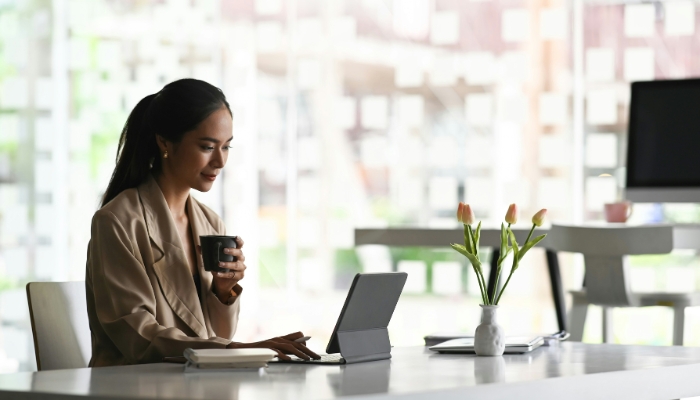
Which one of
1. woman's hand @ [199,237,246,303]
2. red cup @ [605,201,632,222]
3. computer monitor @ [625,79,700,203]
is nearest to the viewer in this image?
woman's hand @ [199,237,246,303]

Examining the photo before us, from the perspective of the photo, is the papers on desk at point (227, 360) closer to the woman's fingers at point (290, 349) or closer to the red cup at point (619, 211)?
the woman's fingers at point (290, 349)

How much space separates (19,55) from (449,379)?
3840mm

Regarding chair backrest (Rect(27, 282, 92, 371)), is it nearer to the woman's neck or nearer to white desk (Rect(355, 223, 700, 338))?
the woman's neck

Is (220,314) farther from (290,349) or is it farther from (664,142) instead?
(664,142)

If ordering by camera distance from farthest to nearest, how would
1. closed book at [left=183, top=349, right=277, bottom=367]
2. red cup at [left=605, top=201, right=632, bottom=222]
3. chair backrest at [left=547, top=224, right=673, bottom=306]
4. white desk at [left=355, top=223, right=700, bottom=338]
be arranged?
red cup at [left=605, top=201, right=632, bottom=222]
white desk at [left=355, top=223, right=700, bottom=338]
chair backrest at [left=547, top=224, right=673, bottom=306]
closed book at [left=183, top=349, right=277, bottom=367]

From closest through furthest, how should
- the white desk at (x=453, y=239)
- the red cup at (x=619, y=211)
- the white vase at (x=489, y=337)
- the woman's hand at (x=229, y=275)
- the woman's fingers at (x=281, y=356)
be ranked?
1. the woman's fingers at (x=281, y=356)
2. the white vase at (x=489, y=337)
3. the woman's hand at (x=229, y=275)
4. the white desk at (x=453, y=239)
5. the red cup at (x=619, y=211)

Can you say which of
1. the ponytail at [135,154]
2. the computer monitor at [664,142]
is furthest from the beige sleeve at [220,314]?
the computer monitor at [664,142]

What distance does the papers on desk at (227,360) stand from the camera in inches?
54.5

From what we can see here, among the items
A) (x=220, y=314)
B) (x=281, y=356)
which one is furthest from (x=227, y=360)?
(x=220, y=314)

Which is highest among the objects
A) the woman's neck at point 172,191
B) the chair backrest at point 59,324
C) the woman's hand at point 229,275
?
the woman's neck at point 172,191

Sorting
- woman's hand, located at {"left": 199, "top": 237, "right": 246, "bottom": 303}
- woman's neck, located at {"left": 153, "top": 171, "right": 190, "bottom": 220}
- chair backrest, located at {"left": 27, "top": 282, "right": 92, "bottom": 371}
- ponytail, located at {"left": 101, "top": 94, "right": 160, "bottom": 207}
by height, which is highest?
ponytail, located at {"left": 101, "top": 94, "right": 160, "bottom": 207}

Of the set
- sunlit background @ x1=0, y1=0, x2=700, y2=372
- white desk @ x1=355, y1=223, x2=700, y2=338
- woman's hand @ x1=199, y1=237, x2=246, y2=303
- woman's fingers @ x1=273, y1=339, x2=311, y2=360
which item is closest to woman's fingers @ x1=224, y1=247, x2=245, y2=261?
woman's hand @ x1=199, y1=237, x2=246, y2=303

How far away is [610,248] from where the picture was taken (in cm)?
322

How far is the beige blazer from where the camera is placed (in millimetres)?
1769
